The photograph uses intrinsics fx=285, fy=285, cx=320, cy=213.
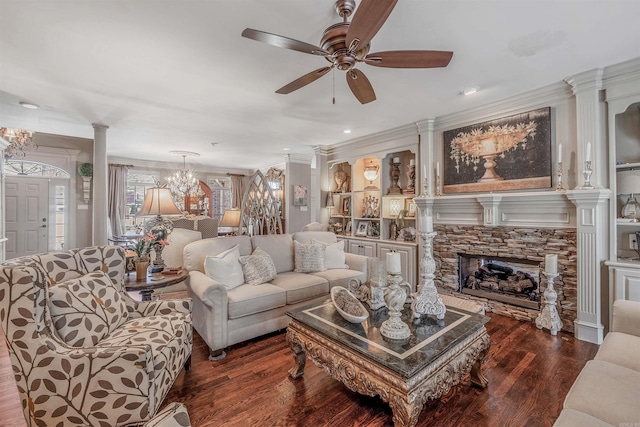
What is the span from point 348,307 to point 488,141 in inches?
110

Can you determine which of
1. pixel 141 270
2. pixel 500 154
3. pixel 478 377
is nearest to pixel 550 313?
pixel 478 377

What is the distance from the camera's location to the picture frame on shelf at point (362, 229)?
5047mm

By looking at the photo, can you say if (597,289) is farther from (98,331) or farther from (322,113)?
(98,331)

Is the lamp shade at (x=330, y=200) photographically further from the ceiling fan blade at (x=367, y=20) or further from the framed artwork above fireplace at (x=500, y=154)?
the ceiling fan blade at (x=367, y=20)

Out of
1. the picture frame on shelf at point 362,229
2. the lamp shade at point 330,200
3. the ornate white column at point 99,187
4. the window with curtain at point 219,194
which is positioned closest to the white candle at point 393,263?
the picture frame on shelf at point 362,229

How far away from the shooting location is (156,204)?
281 cm

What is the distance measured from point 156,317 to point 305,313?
1.08 meters

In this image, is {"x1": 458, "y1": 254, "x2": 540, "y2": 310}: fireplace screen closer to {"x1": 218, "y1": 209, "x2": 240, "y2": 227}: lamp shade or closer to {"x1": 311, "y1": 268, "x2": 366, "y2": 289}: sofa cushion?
{"x1": 311, "y1": 268, "x2": 366, "y2": 289}: sofa cushion

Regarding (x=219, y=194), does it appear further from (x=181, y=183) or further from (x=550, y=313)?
(x=550, y=313)

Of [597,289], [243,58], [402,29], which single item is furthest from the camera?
[597,289]

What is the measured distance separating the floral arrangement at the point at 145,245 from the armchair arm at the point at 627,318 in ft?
11.4

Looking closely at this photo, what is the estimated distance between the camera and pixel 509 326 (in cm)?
306

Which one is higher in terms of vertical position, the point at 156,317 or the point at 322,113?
the point at 322,113

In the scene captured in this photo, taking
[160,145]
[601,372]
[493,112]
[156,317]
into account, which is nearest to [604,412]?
[601,372]
